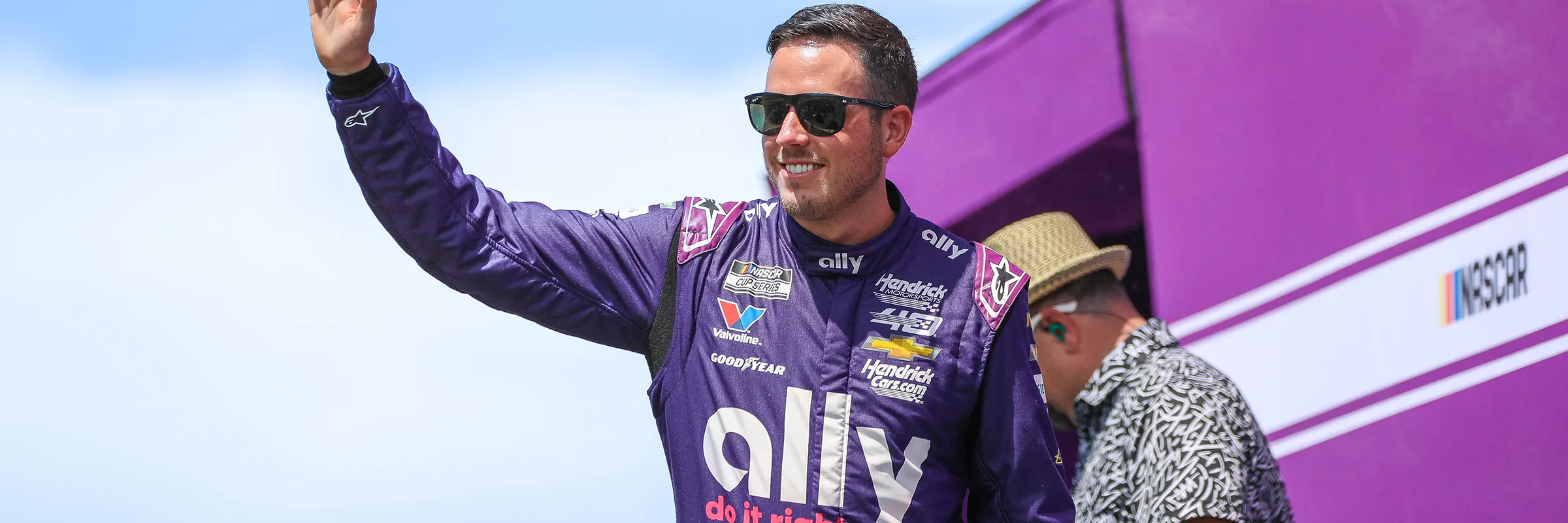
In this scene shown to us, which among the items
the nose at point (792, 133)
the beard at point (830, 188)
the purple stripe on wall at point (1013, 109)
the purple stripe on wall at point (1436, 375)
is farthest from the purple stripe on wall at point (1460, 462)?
the nose at point (792, 133)

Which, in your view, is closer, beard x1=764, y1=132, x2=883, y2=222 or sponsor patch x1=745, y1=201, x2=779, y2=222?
beard x1=764, y1=132, x2=883, y2=222

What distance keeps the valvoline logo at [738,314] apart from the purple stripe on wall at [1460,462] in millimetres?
2152

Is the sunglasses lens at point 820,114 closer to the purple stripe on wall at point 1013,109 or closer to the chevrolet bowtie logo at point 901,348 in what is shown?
the chevrolet bowtie logo at point 901,348

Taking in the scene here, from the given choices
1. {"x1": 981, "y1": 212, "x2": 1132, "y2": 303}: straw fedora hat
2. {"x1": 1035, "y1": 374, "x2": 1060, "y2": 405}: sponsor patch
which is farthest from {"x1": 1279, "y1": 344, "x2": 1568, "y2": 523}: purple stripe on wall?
{"x1": 1035, "y1": 374, "x2": 1060, "y2": 405}: sponsor patch

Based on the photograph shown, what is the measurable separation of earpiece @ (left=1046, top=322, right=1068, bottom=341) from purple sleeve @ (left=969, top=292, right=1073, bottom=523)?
40.5 inches

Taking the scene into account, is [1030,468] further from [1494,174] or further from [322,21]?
[1494,174]

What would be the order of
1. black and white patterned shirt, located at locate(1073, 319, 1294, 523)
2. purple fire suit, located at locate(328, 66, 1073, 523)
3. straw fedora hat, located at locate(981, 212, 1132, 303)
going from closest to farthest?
1. purple fire suit, located at locate(328, 66, 1073, 523)
2. black and white patterned shirt, located at locate(1073, 319, 1294, 523)
3. straw fedora hat, located at locate(981, 212, 1132, 303)

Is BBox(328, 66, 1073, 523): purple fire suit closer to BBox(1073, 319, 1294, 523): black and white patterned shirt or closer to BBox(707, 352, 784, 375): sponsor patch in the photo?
BBox(707, 352, 784, 375): sponsor patch

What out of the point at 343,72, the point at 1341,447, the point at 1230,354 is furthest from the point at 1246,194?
the point at 343,72

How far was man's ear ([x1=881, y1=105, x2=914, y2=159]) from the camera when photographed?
214 cm

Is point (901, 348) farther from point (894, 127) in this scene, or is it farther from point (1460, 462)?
point (1460, 462)

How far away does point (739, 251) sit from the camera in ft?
7.04

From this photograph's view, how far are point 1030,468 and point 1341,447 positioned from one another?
75.2 inches

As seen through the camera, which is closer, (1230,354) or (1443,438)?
(1443,438)
